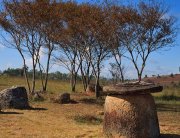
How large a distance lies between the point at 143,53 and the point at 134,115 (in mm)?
20296

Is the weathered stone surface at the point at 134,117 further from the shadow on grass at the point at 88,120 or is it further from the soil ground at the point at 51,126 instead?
the shadow on grass at the point at 88,120

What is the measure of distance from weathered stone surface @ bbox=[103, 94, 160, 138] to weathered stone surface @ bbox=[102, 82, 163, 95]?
10.0 inches

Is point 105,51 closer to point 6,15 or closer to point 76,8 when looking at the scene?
point 76,8

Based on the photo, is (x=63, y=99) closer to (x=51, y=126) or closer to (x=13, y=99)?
(x=13, y=99)

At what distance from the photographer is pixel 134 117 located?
10812mm

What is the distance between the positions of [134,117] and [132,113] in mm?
102

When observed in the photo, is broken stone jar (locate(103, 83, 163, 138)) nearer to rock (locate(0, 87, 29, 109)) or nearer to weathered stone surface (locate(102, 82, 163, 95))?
weathered stone surface (locate(102, 82, 163, 95))

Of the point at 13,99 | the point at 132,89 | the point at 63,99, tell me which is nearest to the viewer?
the point at 132,89

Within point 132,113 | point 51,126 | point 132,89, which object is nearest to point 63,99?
point 51,126

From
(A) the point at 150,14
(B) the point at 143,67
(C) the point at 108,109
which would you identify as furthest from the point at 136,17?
(C) the point at 108,109

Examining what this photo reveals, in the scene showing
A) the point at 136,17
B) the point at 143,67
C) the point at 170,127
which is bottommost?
the point at 170,127

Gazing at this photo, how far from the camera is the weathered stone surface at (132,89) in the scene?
34.5 ft

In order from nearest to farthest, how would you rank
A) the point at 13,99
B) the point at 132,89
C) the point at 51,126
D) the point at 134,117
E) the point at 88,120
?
the point at 132,89
the point at 134,117
the point at 51,126
the point at 88,120
the point at 13,99

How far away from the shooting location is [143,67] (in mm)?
30781
